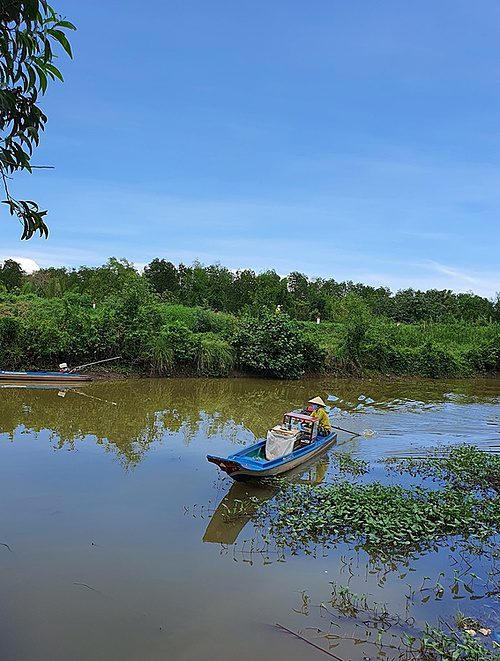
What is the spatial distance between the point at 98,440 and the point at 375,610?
698 cm

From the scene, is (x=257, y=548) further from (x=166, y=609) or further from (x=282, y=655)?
(x=282, y=655)

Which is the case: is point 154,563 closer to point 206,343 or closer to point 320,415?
point 320,415

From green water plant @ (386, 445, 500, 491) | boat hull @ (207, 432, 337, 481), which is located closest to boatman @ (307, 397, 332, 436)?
boat hull @ (207, 432, 337, 481)

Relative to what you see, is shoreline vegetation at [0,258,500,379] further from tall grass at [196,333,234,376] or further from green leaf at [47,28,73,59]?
green leaf at [47,28,73,59]

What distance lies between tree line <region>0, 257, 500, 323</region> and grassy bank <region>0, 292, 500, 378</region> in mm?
4409

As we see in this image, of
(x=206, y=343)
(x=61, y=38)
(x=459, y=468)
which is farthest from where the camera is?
(x=206, y=343)

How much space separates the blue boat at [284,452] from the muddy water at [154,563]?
31cm

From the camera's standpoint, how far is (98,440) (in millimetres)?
10312

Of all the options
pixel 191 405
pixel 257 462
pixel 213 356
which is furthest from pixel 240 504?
pixel 213 356

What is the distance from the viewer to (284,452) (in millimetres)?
8484

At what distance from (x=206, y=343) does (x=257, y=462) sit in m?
12.8

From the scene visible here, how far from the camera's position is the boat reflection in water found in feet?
20.0

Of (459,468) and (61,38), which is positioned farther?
(459,468)

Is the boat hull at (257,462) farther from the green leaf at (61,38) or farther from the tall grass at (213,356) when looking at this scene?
the tall grass at (213,356)
